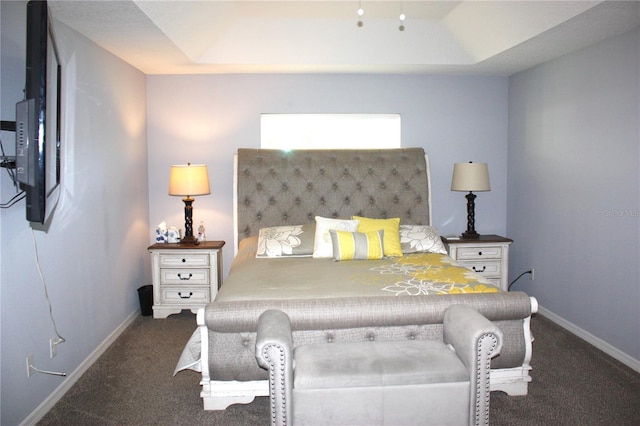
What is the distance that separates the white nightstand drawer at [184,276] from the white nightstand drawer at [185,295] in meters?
0.06

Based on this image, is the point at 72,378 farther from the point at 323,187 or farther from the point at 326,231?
the point at 323,187

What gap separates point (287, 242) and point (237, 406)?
4.36 ft

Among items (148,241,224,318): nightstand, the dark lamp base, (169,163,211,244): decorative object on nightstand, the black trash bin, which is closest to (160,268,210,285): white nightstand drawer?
(148,241,224,318): nightstand

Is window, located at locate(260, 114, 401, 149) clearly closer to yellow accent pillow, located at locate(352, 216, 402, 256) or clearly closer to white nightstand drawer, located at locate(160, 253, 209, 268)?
yellow accent pillow, located at locate(352, 216, 402, 256)

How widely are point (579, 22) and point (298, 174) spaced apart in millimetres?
2271

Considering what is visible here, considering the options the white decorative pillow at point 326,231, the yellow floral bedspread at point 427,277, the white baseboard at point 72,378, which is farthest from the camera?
the white decorative pillow at point 326,231

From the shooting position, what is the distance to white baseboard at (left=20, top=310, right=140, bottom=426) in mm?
2445

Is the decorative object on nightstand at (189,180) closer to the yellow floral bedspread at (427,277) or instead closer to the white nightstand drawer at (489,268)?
the yellow floral bedspread at (427,277)

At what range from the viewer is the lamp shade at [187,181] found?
3996 millimetres

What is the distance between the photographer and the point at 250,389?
2.47 meters

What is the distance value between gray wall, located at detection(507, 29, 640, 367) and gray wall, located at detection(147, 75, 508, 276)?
0.88 ft

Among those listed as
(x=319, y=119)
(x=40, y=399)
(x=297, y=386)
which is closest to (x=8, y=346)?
(x=40, y=399)

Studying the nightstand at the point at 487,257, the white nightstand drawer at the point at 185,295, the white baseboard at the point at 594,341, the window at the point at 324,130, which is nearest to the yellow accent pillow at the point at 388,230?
the nightstand at the point at 487,257

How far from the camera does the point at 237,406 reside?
2.62 m
